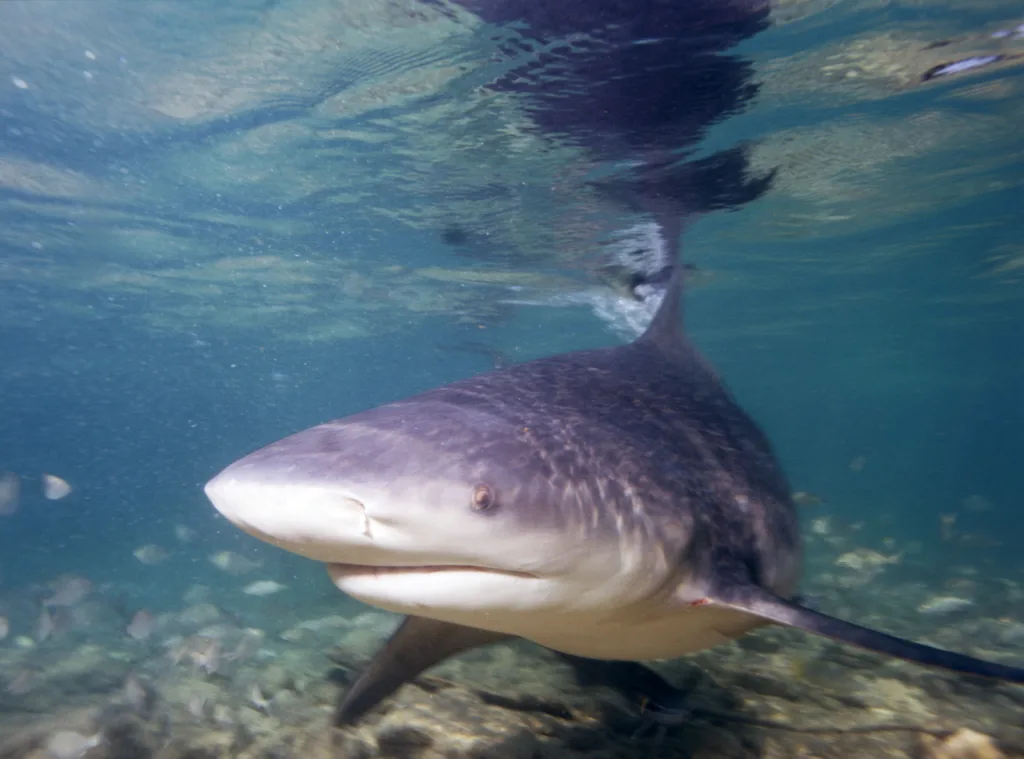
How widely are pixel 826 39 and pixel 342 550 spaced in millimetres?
9126

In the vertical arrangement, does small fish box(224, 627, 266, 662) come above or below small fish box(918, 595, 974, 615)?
below

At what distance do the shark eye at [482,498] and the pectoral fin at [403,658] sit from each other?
195 centimetres

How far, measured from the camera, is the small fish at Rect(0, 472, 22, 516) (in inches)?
432

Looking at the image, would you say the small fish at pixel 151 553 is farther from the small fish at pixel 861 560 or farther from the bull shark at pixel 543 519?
the small fish at pixel 861 560

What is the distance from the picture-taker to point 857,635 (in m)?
2.72

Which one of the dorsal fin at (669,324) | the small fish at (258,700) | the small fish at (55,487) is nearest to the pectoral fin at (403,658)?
the small fish at (258,700)

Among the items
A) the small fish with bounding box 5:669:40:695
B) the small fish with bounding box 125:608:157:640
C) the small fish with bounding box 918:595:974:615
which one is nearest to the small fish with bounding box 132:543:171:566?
the small fish with bounding box 125:608:157:640

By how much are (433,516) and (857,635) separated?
6.24ft

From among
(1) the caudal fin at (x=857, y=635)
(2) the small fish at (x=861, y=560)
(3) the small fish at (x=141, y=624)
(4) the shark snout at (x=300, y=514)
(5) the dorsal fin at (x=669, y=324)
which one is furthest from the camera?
(2) the small fish at (x=861, y=560)

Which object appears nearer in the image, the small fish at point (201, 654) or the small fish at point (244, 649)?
the small fish at point (201, 654)

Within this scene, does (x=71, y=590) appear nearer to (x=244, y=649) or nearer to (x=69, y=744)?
(x=244, y=649)

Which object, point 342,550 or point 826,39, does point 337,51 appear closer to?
point 826,39

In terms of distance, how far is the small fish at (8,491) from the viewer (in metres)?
11.0

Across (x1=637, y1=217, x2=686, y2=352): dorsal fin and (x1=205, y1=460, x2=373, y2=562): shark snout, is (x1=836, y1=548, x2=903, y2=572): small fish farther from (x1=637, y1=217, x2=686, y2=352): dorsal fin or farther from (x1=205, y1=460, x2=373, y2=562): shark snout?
(x1=205, y1=460, x2=373, y2=562): shark snout
